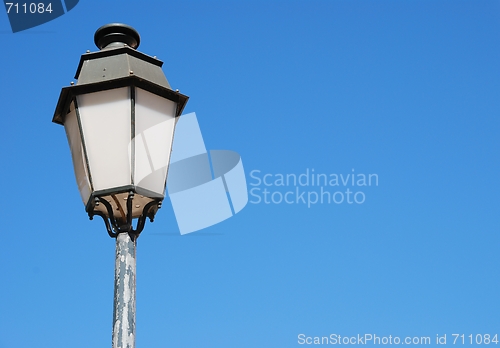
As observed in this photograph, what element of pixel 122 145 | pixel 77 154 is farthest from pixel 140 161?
pixel 77 154

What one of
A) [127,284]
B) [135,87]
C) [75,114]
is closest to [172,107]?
[135,87]

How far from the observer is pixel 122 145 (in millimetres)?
3549

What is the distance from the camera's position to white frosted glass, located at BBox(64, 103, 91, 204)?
12.0ft

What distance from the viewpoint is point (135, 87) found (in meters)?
3.64

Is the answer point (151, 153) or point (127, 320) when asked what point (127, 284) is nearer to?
point (127, 320)

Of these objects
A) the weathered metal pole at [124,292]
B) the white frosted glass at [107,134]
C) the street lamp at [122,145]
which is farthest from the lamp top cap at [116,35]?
the weathered metal pole at [124,292]

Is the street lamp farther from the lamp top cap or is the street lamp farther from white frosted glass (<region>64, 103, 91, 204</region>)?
the lamp top cap

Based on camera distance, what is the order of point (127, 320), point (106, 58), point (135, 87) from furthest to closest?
1. point (106, 58)
2. point (135, 87)
3. point (127, 320)

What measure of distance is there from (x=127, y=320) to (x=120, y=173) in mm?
754

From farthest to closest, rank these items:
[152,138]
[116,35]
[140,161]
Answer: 1. [116,35]
2. [152,138]
3. [140,161]

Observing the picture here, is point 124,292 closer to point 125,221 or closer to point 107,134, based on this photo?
point 125,221

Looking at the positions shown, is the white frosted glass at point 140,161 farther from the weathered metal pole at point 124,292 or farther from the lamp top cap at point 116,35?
the lamp top cap at point 116,35

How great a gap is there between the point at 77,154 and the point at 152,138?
0.44 metres

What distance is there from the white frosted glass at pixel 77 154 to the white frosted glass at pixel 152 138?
0.31 metres
